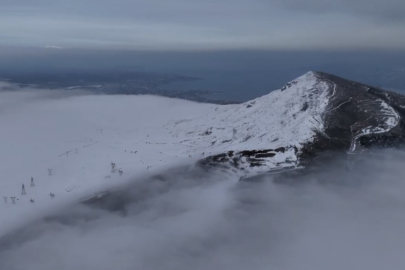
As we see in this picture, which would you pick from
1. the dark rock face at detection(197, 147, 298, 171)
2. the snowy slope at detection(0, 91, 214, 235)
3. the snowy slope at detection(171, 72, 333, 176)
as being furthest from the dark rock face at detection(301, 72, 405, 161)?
the snowy slope at detection(0, 91, 214, 235)

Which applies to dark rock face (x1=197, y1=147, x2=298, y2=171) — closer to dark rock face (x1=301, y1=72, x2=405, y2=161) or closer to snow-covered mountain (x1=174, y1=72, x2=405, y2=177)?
snow-covered mountain (x1=174, y1=72, x2=405, y2=177)

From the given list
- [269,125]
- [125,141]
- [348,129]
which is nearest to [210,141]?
[269,125]

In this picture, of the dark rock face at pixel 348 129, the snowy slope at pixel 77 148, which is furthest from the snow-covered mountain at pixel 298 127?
the snowy slope at pixel 77 148

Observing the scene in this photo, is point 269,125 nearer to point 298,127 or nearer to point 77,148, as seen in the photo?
point 298,127

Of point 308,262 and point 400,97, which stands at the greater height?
point 400,97

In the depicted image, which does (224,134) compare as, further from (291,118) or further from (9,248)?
(9,248)


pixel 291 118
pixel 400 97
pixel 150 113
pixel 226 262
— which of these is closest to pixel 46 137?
pixel 150 113

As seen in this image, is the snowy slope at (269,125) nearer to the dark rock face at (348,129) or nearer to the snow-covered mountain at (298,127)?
the snow-covered mountain at (298,127)
